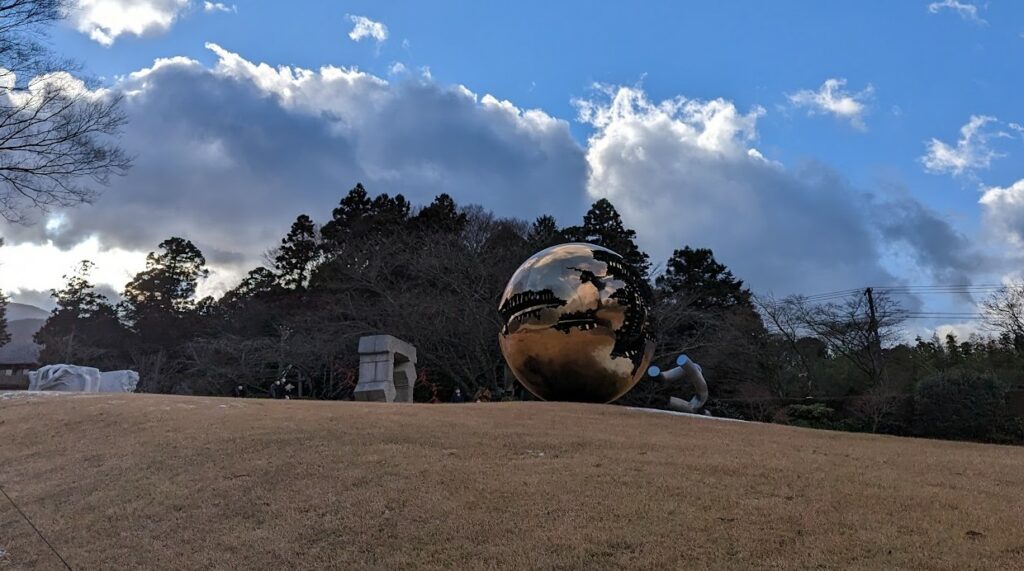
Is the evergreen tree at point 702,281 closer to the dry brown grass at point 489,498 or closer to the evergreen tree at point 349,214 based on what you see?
the evergreen tree at point 349,214

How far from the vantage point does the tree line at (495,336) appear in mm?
26422

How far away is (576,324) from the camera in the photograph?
42.1ft

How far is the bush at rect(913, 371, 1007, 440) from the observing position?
20.4m

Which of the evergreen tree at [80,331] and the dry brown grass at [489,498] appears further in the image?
the evergreen tree at [80,331]

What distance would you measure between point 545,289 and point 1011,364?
83.5ft

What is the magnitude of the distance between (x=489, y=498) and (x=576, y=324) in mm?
6920

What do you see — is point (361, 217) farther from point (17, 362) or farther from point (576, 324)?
point (17, 362)

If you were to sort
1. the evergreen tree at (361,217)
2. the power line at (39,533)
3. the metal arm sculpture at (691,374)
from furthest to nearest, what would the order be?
the evergreen tree at (361,217), the metal arm sculpture at (691,374), the power line at (39,533)

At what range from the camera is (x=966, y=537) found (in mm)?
4988

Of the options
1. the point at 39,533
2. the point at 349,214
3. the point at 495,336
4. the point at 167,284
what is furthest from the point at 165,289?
the point at 39,533

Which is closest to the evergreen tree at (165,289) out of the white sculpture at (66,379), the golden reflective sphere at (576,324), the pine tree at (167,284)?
the pine tree at (167,284)

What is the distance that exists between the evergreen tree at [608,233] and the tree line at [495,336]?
122 mm

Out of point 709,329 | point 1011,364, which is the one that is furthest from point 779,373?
point 1011,364

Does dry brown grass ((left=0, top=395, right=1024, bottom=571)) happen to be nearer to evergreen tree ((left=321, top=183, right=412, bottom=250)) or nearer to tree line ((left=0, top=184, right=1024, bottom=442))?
tree line ((left=0, top=184, right=1024, bottom=442))
